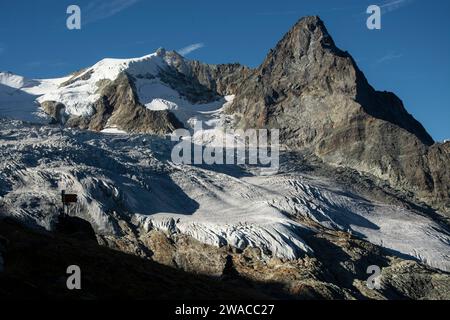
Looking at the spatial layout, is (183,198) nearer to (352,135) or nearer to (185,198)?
(185,198)

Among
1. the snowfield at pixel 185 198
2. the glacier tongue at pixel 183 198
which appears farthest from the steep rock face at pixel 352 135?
the glacier tongue at pixel 183 198

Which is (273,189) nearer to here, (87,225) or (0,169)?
(0,169)

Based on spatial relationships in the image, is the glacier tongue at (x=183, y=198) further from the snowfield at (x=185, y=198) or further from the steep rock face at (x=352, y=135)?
the steep rock face at (x=352, y=135)

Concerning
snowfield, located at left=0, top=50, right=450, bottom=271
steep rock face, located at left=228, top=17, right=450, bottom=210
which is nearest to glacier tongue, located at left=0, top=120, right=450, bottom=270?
snowfield, located at left=0, top=50, right=450, bottom=271

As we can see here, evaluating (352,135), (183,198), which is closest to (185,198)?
(183,198)

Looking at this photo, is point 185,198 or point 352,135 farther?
point 352,135

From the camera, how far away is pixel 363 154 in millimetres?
168375

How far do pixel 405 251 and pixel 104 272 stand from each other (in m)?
76.2

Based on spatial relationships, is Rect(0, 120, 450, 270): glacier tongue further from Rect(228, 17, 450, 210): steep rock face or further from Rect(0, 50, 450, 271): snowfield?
Rect(228, 17, 450, 210): steep rock face

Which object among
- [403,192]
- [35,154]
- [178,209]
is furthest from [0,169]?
[403,192]

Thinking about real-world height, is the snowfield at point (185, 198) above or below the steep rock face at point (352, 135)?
below

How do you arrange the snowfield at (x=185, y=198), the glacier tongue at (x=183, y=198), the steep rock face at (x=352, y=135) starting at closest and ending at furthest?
the snowfield at (x=185, y=198) < the glacier tongue at (x=183, y=198) < the steep rock face at (x=352, y=135)

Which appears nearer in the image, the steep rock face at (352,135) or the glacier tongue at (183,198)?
the glacier tongue at (183,198)

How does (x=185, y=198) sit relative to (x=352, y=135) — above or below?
below
